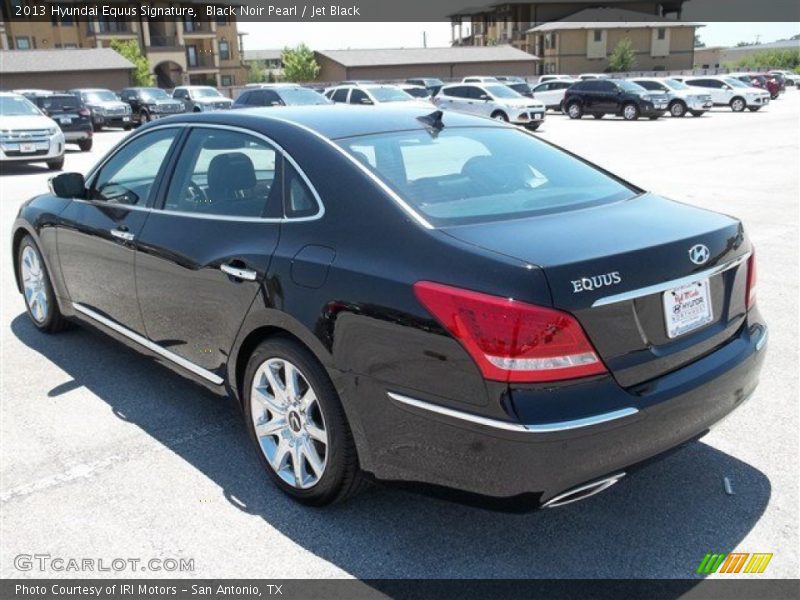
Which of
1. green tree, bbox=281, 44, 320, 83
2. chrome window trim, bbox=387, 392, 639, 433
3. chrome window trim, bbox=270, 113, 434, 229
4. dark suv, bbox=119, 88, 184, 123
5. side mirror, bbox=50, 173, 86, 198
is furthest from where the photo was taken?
green tree, bbox=281, 44, 320, 83

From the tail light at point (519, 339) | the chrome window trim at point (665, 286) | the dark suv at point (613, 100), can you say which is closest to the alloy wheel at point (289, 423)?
the tail light at point (519, 339)

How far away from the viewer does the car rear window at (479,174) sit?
10.4 feet

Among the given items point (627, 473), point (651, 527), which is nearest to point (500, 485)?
point (627, 473)

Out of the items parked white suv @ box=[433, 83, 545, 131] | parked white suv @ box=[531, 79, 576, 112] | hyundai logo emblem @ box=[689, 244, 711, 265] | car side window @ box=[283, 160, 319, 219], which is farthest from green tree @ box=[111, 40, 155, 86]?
hyundai logo emblem @ box=[689, 244, 711, 265]

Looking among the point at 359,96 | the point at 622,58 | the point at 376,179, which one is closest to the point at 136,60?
the point at 359,96

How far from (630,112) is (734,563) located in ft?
103

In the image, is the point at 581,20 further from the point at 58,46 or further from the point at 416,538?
the point at 416,538

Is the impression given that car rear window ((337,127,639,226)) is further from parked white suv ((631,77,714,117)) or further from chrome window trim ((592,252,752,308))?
parked white suv ((631,77,714,117))

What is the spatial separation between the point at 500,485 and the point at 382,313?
2.40 ft

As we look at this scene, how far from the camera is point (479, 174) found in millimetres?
3553

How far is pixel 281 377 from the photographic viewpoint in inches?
131

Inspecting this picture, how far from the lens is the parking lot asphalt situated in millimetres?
2977

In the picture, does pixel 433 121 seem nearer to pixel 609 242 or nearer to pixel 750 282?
pixel 609 242

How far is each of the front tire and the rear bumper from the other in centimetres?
3098
